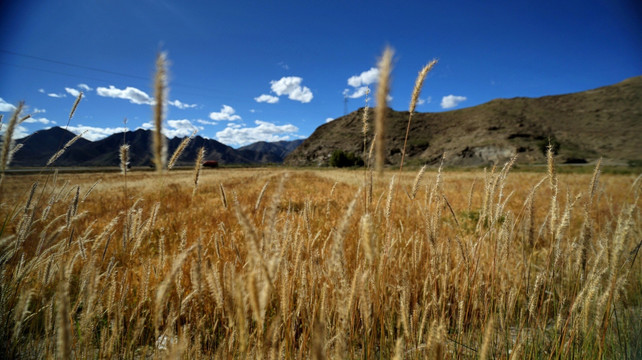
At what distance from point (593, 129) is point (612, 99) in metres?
15.5

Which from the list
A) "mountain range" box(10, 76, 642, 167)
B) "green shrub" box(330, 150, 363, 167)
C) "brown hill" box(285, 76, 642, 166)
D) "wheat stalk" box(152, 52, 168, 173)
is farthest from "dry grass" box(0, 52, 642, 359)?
"green shrub" box(330, 150, 363, 167)

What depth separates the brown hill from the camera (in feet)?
216

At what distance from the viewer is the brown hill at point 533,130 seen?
65.9 meters

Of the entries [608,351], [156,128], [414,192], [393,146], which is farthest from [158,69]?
[393,146]

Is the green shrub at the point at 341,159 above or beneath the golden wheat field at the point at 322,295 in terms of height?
above

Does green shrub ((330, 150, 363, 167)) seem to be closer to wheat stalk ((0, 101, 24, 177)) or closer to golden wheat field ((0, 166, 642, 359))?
golden wheat field ((0, 166, 642, 359))

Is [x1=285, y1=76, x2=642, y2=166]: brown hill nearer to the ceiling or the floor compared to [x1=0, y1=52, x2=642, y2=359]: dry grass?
nearer to the ceiling

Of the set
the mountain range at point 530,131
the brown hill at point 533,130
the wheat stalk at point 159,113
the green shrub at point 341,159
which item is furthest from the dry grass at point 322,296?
the green shrub at point 341,159

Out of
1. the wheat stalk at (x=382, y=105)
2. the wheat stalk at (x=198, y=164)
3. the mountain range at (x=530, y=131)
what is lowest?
the wheat stalk at (x=198, y=164)

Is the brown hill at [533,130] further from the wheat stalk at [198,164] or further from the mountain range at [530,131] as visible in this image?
the wheat stalk at [198,164]

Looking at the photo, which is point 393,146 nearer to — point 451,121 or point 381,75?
point 451,121

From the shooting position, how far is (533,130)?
81.2 meters

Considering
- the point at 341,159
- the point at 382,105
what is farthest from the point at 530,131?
the point at 382,105

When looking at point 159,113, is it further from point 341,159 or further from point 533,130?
point 533,130
